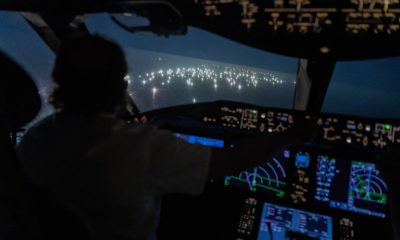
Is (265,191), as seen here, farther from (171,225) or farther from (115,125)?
(115,125)

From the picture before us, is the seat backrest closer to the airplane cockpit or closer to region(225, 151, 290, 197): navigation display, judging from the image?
the airplane cockpit

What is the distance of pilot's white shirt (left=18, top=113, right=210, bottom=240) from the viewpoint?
2.29ft

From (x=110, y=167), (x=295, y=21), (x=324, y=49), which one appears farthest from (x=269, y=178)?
(x=110, y=167)

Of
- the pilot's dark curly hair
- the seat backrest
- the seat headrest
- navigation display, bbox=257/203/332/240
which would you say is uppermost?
the pilot's dark curly hair

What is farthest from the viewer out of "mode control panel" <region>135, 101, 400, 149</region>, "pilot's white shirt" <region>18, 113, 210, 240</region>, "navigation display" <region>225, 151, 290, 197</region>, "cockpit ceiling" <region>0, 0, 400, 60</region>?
"navigation display" <region>225, 151, 290, 197</region>

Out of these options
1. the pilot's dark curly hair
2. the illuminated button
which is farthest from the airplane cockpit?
the pilot's dark curly hair

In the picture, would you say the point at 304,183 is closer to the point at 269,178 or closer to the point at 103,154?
the point at 269,178

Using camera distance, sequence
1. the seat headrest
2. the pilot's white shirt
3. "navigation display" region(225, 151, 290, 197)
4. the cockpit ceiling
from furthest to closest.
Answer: the seat headrest, "navigation display" region(225, 151, 290, 197), the cockpit ceiling, the pilot's white shirt

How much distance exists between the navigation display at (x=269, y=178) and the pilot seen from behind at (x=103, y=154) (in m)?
0.94

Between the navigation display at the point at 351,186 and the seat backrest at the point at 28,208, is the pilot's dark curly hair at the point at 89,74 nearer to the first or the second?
the seat backrest at the point at 28,208

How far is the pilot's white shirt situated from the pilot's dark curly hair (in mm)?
34

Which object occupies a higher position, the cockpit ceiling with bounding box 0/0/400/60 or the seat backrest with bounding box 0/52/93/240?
the cockpit ceiling with bounding box 0/0/400/60

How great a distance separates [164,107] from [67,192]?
54.0 inches

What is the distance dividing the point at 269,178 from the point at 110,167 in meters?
1.16
